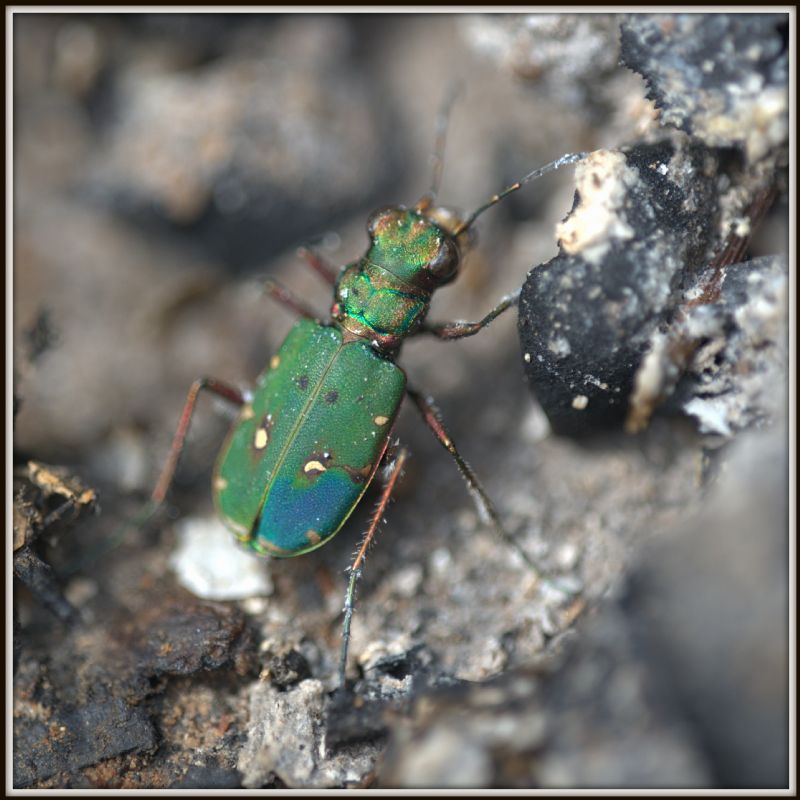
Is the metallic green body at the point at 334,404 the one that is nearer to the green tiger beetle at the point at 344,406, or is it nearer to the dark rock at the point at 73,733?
the green tiger beetle at the point at 344,406

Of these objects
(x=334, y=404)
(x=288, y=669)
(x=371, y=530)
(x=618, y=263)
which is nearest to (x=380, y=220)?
(x=334, y=404)

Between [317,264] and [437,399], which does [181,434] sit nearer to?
[317,264]

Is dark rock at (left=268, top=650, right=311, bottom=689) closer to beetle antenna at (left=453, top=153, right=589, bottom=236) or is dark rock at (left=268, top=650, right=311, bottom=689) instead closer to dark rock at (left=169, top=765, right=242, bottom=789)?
dark rock at (left=169, top=765, right=242, bottom=789)

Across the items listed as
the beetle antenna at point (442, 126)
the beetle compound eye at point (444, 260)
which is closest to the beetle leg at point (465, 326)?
the beetle compound eye at point (444, 260)

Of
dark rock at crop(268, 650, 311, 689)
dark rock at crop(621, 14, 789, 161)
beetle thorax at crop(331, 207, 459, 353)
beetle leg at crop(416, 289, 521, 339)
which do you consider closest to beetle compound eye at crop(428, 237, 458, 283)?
beetle thorax at crop(331, 207, 459, 353)

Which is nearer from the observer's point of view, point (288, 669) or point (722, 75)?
point (722, 75)

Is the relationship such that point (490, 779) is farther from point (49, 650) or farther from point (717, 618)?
point (49, 650)
